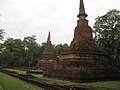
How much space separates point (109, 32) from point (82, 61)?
13230 millimetres

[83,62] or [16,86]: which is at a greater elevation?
[83,62]

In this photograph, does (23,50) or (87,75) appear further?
(23,50)

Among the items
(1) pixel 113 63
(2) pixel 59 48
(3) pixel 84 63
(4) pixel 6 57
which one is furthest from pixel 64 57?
(2) pixel 59 48

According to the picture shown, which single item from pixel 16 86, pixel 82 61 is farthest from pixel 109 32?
pixel 16 86

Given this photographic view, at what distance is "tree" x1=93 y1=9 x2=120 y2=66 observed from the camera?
131ft

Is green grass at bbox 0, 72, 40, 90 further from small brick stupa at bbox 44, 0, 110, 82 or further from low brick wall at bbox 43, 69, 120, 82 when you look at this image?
small brick stupa at bbox 44, 0, 110, 82

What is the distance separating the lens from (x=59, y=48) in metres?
89.0

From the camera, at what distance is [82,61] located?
1183 inches

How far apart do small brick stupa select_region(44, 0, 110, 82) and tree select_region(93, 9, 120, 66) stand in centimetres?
790

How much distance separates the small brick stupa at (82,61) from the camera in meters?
28.5

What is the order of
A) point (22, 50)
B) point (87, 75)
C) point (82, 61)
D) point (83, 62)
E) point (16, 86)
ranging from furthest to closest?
point (22, 50)
point (82, 61)
point (83, 62)
point (87, 75)
point (16, 86)

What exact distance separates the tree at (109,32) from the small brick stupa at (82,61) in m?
7.90

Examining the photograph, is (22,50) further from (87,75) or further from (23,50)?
(87,75)

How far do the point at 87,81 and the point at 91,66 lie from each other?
110 inches
